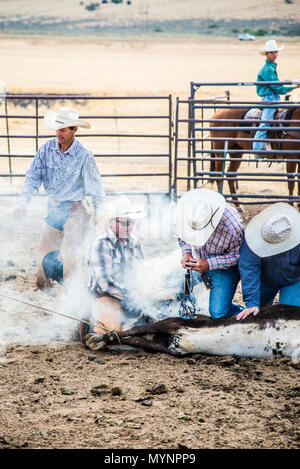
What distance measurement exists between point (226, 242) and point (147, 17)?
79341 millimetres

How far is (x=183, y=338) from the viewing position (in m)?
4.27

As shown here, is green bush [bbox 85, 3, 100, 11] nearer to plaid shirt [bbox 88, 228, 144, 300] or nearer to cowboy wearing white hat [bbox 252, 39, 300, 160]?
cowboy wearing white hat [bbox 252, 39, 300, 160]

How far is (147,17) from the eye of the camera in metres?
77.9

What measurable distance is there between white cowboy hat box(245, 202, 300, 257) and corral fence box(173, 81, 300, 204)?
373 cm

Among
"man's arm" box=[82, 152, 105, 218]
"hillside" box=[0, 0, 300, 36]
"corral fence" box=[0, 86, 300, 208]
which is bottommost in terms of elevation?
"corral fence" box=[0, 86, 300, 208]

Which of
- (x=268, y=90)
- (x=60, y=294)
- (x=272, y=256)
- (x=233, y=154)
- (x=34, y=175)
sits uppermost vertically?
(x=268, y=90)

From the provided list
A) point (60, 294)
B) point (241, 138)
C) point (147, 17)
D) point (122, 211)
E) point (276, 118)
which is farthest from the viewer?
point (147, 17)

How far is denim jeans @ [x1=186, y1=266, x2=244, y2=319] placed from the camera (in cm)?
450

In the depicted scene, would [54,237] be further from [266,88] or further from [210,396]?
[266,88]

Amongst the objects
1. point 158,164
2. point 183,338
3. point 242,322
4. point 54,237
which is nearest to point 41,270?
point 54,237

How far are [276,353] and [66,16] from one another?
8327 cm

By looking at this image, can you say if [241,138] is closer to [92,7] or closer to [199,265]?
[199,265]

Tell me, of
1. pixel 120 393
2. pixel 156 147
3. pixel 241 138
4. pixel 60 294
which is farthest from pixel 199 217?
pixel 156 147

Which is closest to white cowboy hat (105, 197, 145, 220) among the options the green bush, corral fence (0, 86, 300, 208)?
corral fence (0, 86, 300, 208)
